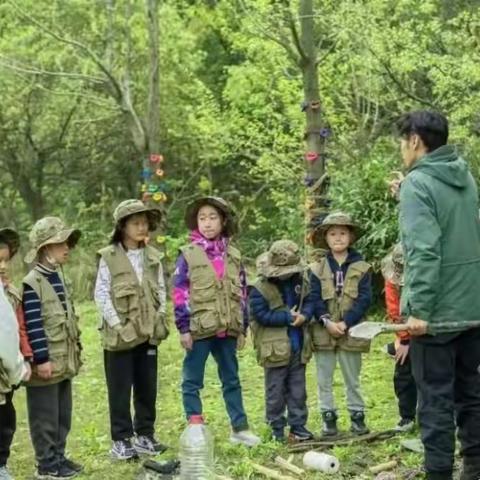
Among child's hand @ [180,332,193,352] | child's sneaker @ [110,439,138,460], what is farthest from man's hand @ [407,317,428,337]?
child's sneaker @ [110,439,138,460]

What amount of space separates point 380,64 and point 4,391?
7583 millimetres

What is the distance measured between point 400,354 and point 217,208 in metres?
1.53

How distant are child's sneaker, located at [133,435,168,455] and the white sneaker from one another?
1.50ft

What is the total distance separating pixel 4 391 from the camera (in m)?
4.60

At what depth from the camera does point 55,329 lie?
203 inches

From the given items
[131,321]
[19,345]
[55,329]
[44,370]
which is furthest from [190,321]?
[19,345]

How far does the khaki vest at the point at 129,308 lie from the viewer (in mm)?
5422

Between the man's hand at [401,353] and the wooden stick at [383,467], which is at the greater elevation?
the man's hand at [401,353]

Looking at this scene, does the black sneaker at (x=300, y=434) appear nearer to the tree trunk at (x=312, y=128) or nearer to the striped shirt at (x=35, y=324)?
the striped shirt at (x=35, y=324)

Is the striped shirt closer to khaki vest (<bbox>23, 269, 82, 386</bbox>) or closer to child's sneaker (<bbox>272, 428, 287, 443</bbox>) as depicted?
khaki vest (<bbox>23, 269, 82, 386</bbox>)

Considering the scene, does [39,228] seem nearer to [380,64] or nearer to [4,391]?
[4,391]

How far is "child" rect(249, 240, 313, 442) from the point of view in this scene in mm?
5707

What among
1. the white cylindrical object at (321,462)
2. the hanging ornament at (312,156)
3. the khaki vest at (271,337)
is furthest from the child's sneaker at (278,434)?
the hanging ornament at (312,156)

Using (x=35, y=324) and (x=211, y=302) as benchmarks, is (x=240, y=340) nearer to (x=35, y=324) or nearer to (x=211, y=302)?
(x=211, y=302)
